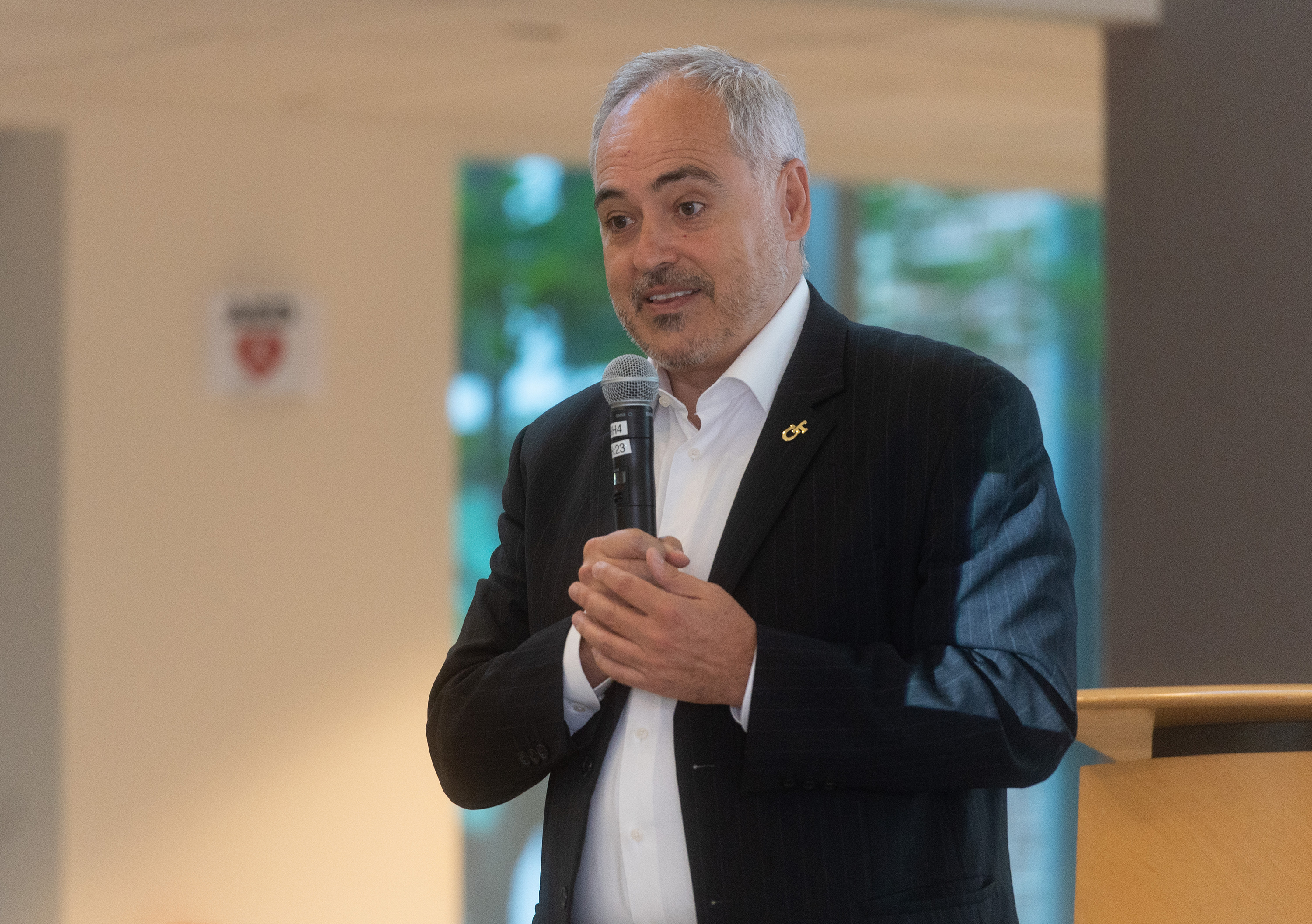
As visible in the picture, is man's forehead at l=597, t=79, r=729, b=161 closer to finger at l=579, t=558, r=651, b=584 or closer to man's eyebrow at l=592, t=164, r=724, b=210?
man's eyebrow at l=592, t=164, r=724, b=210

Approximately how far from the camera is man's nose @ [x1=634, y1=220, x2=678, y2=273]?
1.81 m

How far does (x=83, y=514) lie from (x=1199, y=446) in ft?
11.9

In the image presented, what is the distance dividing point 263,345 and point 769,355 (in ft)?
12.7

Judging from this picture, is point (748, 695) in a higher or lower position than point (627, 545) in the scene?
lower

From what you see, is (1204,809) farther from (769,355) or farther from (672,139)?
(672,139)

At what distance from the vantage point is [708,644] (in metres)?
1.57

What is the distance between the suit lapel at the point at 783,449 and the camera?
1.71m

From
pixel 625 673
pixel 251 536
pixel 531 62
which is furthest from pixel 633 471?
pixel 251 536

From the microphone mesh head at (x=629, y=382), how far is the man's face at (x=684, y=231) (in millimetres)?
48

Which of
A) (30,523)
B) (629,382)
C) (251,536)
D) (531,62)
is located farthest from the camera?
(251,536)

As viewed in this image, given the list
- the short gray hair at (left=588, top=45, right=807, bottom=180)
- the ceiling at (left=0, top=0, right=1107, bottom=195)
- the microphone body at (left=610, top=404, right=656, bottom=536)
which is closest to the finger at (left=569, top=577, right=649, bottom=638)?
the microphone body at (left=610, top=404, right=656, bottom=536)

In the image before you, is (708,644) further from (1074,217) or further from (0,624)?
(1074,217)

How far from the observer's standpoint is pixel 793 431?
1.76m

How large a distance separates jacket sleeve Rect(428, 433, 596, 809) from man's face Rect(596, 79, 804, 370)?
386mm
